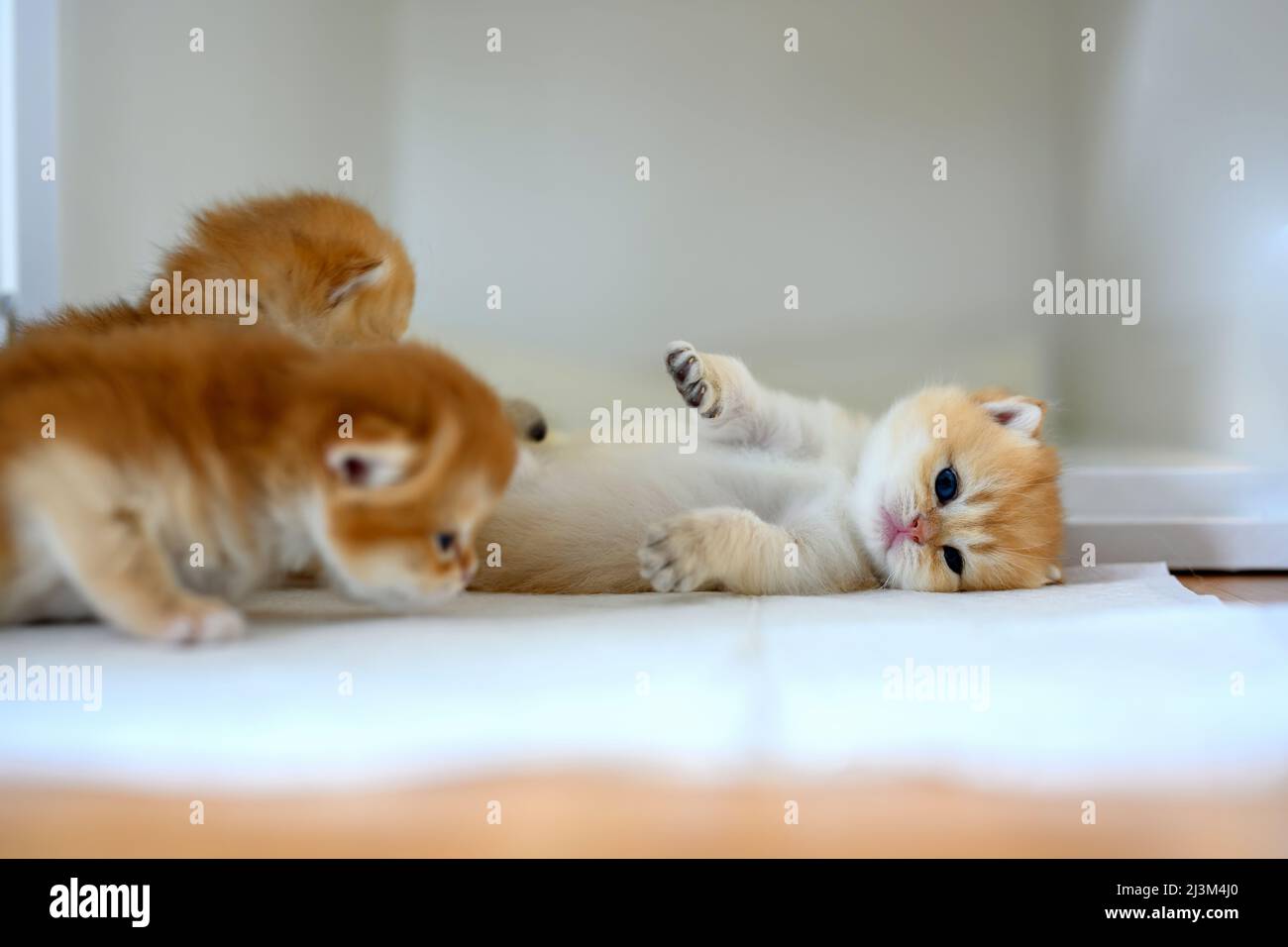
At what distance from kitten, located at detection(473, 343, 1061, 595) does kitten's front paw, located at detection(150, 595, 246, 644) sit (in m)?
0.56

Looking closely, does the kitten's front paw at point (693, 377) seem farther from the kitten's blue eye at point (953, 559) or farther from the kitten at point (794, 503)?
the kitten's blue eye at point (953, 559)

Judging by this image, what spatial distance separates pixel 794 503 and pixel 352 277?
0.79m

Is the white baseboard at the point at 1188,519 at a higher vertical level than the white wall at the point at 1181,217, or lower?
lower

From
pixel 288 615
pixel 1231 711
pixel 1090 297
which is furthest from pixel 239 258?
pixel 1090 297

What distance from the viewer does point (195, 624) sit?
893 millimetres

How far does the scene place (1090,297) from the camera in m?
2.35

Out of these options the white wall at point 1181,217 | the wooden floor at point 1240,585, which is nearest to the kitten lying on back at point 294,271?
the wooden floor at point 1240,585

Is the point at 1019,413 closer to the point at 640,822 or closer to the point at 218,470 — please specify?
the point at 640,822

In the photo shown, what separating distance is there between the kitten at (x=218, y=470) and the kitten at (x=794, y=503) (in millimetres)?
478

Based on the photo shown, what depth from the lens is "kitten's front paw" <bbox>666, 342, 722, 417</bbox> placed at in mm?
1569

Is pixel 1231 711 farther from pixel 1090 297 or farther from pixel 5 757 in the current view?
pixel 1090 297

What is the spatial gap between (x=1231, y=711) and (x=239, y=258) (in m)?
1.22

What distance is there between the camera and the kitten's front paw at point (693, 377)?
157 centimetres

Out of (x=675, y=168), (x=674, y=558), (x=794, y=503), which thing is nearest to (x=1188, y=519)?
(x=794, y=503)
